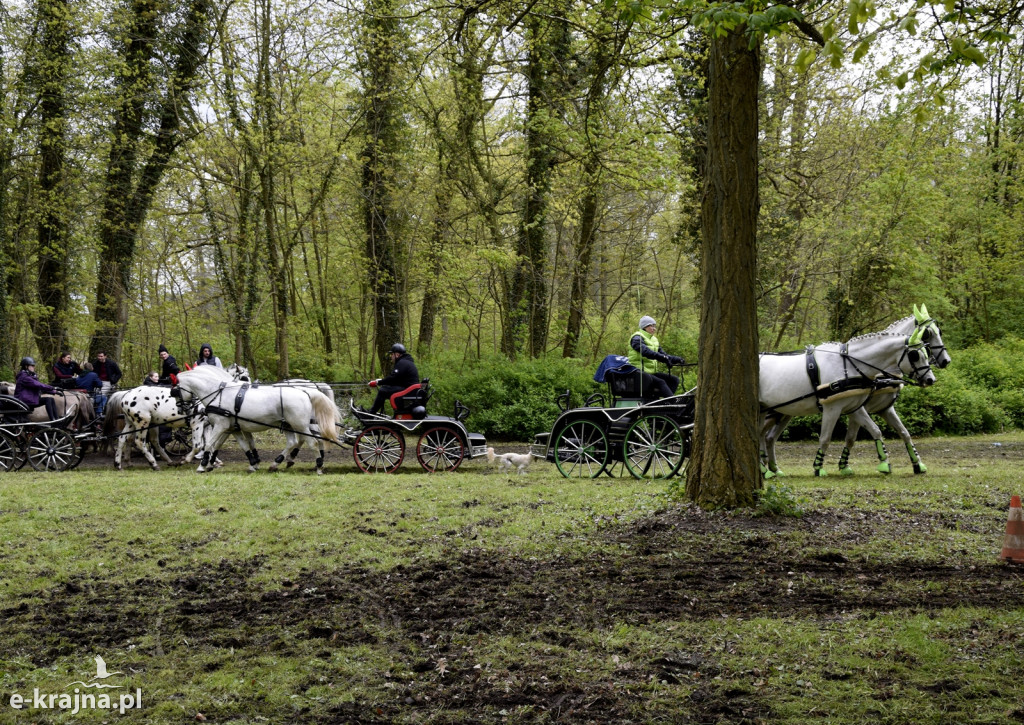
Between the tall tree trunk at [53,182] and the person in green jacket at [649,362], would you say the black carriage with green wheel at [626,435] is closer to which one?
the person in green jacket at [649,362]

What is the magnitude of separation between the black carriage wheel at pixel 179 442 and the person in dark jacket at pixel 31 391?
2042 mm

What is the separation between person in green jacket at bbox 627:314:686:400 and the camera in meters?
11.2

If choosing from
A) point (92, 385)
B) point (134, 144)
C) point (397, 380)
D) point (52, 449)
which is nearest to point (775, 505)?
point (397, 380)

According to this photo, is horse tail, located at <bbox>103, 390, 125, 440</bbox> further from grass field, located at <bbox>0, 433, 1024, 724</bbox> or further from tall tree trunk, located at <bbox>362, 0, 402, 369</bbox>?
tall tree trunk, located at <bbox>362, 0, 402, 369</bbox>

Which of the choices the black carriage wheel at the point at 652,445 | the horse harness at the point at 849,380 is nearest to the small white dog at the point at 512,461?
the black carriage wheel at the point at 652,445

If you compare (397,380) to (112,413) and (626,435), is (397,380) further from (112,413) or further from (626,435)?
(112,413)

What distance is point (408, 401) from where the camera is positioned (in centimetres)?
1284

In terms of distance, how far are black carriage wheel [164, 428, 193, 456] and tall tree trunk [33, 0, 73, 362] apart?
7208 millimetres

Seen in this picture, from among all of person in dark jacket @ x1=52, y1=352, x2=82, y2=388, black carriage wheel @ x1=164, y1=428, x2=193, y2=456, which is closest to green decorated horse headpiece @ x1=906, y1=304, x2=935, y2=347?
black carriage wheel @ x1=164, y1=428, x2=193, y2=456

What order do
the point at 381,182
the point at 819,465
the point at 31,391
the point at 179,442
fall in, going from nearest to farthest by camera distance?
the point at 819,465, the point at 31,391, the point at 179,442, the point at 381,182

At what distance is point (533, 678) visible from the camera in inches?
170

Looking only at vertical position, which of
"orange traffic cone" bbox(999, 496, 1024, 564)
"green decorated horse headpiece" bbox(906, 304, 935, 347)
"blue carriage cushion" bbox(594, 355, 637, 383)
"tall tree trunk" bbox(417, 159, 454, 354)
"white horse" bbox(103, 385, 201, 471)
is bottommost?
"orange traffic cone" bbox(999, 496, 1024, 564)

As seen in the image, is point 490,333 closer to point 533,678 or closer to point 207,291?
point 207,291

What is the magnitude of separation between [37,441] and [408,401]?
6501 mm
